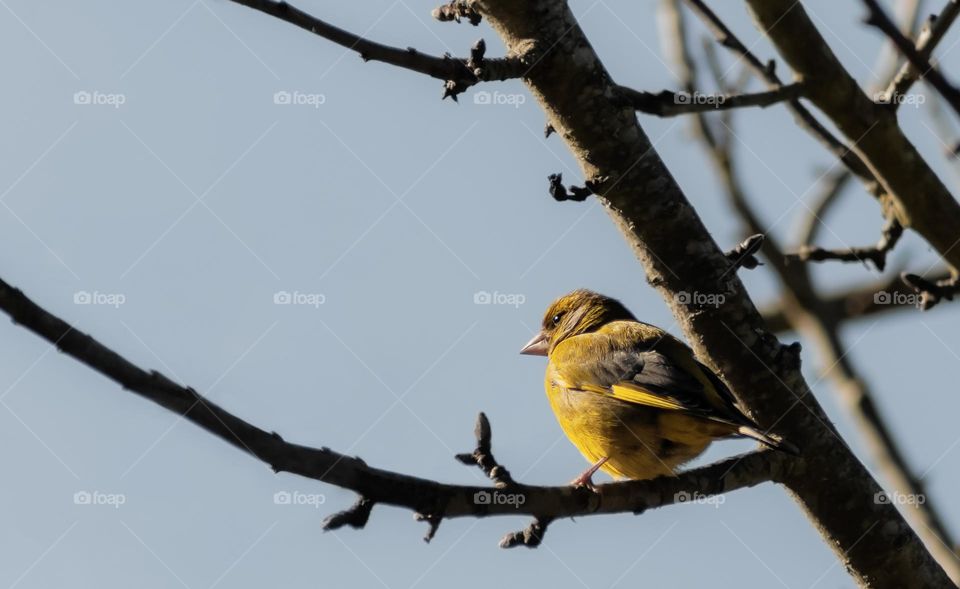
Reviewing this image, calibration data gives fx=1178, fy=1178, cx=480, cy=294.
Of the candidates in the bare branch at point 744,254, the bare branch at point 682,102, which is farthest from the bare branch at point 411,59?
the bare branch at point 744,254

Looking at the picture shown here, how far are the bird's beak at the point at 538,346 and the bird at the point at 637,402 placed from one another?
2.34 feet

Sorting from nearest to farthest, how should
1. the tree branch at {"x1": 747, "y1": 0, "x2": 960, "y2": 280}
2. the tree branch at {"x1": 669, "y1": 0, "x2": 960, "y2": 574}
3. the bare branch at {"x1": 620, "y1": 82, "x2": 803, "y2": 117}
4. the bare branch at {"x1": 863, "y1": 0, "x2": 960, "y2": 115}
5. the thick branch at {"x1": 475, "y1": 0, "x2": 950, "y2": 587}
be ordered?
the bare branch at {"x1": 863, "y1": 0, "x2": 960, "y2": 115} → the bare branch at {"x1": 620, "y1": 82, "x2": 803, "y2": 117} → the thick branch at {"x1": 475, "y1": 0, "x2": 950, "y2": 587} → the tree branch at {"x1": 747, "y1": 0, "x2": 960, "y2": 280} → the tree branch at {"x1": 669, "y1": 0, "x2": 960, "y2": 574}

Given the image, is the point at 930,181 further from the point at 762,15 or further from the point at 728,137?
the point at 728,137

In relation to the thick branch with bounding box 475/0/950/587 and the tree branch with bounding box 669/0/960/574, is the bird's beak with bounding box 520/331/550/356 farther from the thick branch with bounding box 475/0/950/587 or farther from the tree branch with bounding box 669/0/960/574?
the thick branch with bounding box 475/0/950/587

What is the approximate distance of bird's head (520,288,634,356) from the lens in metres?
8.06

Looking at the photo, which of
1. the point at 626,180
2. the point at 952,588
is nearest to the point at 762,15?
the point at 626,180

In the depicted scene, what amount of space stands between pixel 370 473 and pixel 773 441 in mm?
2136

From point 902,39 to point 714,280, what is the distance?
1760mm

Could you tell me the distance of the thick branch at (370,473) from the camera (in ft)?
9.11

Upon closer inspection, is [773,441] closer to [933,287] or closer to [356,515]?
[933,287]

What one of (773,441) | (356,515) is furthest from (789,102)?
(356,515)

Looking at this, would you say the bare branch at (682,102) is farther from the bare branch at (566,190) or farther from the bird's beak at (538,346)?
the bird's beak at (538,346)

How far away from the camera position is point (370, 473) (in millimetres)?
3512

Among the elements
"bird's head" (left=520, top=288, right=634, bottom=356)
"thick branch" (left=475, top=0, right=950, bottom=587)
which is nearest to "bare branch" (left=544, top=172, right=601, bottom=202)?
"thick branch" (left=475, top=0, right=950, bottom=587)
